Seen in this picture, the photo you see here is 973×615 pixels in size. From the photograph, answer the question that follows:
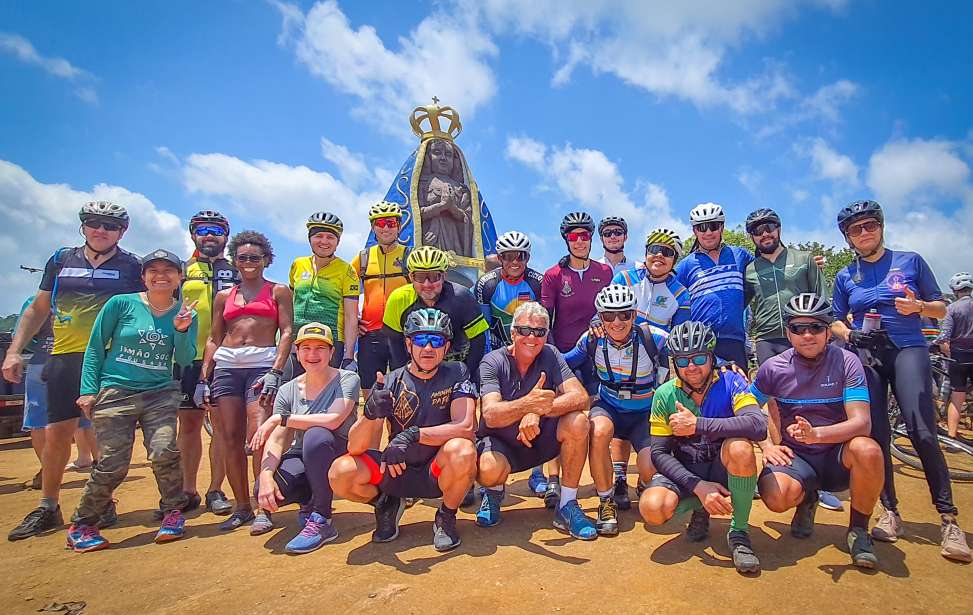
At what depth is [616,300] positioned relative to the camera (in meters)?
4.75

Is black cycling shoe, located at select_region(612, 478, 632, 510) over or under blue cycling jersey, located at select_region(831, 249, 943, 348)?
under

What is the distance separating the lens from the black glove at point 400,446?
3.99 m

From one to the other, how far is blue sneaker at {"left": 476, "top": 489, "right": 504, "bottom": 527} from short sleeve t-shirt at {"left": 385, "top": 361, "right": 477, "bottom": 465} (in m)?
0.79

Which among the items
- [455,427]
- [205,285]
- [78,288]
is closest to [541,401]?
[455,427]

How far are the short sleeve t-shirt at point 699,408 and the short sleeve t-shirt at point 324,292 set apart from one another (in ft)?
11.3

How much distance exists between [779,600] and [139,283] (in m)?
6.11

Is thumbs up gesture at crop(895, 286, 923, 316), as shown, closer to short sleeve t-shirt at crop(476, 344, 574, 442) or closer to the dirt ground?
the dirt ground

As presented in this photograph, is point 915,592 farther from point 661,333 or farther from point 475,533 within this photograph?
point 475,533

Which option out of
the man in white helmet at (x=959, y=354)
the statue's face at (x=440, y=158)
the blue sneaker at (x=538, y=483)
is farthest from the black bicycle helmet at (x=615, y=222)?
the statue's face at (x=440, y=158)

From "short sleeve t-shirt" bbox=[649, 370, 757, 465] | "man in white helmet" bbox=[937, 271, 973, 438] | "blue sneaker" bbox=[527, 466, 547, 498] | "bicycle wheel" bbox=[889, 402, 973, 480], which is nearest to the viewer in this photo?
"short sleeve t-shirt" bbox=[649, 370, 757, 465]

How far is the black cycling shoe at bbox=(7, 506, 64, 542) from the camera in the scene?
15.2ft

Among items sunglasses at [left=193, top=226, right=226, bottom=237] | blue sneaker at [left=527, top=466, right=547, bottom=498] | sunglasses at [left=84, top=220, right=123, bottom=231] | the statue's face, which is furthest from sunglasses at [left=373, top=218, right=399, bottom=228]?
the statue's face

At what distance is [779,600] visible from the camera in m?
3.16

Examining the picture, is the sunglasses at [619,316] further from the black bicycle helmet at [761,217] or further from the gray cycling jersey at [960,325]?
the gray cycling jersey at [960,325]
